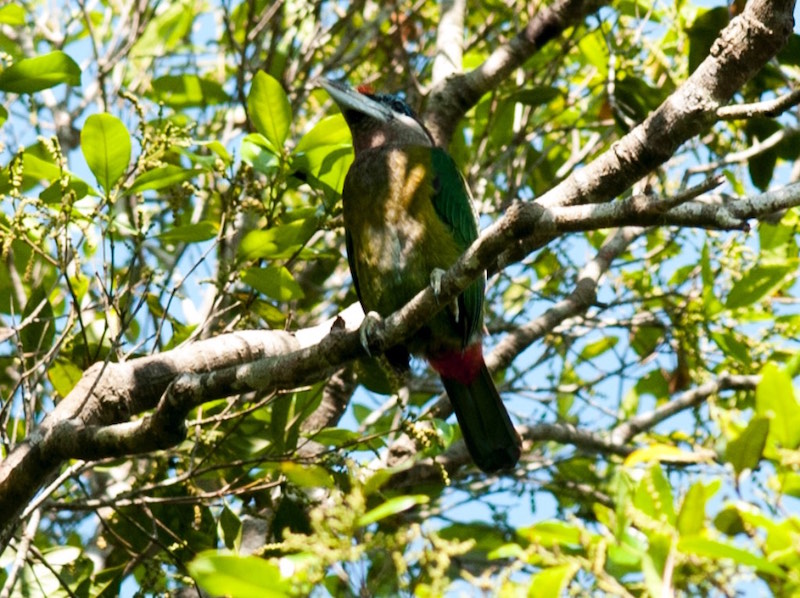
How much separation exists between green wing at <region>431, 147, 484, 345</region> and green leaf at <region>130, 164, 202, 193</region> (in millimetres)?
908

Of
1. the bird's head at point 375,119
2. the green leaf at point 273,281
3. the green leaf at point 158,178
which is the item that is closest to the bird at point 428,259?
the bird's head at point 375,119

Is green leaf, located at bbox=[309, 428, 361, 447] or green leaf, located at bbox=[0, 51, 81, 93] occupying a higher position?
green leaf, located at bbox=[0, 51, 81, 93]

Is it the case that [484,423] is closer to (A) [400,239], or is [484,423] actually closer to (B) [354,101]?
(A) [400,239]

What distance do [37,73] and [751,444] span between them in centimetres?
222

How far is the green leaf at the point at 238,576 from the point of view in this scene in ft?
5.48

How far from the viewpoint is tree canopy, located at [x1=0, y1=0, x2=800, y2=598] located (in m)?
2.11

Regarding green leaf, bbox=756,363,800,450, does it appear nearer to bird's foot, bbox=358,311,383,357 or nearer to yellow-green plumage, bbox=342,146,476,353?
bird's foot, bbox=358,311,383,357

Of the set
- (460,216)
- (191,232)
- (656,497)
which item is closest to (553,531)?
(656,497)

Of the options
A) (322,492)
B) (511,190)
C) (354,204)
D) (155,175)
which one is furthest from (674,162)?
(155,175)

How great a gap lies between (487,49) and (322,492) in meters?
2.61

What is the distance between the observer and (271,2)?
508 cm

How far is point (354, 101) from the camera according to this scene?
4.30m

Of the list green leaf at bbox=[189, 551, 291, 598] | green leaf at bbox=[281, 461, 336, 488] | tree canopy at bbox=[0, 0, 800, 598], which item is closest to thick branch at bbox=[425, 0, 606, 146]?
tree canopy at bbox=[0, 0, 800, 598]

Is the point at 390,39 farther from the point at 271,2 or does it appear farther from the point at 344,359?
the point at 344,359
